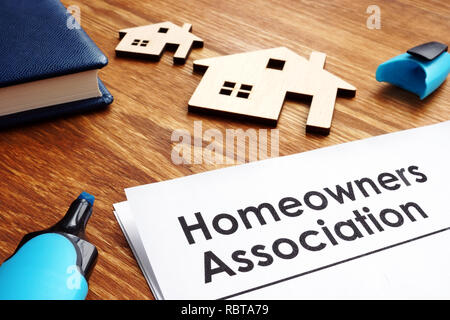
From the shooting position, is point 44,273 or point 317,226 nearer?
point 44,273

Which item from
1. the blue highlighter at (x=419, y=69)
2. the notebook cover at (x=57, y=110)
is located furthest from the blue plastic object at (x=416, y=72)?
the notebook cover at (x=57, y=110)

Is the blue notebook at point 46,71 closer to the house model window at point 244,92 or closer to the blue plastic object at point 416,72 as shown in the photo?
the house model window at point 244,92

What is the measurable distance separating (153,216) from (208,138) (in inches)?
7.0

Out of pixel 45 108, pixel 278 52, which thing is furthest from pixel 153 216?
pixel 278 52

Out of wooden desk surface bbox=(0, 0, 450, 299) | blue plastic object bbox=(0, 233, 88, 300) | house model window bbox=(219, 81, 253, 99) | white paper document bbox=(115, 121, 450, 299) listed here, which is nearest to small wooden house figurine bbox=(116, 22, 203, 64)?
wooden desk surface bbox=(0, 0, 450, 299)

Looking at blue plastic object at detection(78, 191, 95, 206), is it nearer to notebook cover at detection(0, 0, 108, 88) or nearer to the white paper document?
the white paper document

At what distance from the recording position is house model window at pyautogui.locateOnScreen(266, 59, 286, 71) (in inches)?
32.6

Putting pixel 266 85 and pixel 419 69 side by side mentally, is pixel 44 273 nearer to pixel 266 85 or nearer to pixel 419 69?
pixel 266 85

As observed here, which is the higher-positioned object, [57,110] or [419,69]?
[419,69]

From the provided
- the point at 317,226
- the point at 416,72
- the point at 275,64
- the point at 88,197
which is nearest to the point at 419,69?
the point at 416,72

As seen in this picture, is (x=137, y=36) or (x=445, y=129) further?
(x=137, y=36)

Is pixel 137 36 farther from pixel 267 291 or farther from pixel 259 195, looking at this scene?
pixel 267 291

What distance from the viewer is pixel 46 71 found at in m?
0.66

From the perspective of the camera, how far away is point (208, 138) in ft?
2.27
